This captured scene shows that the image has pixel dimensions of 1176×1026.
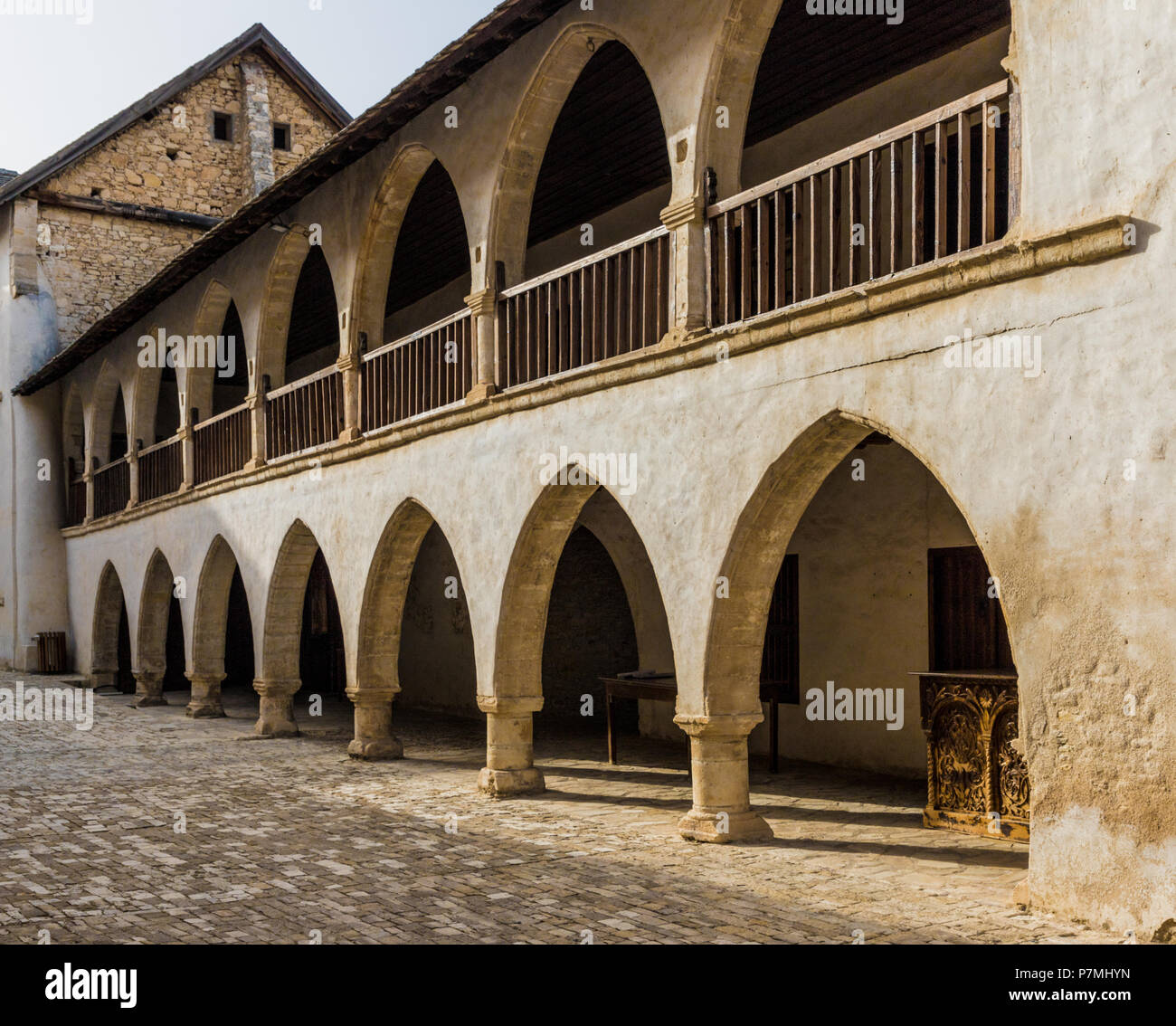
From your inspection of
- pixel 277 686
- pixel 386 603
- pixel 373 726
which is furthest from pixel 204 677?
pixel 386 603

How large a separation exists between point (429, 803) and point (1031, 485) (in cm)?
597

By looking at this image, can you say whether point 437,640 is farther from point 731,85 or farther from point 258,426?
point 731,85

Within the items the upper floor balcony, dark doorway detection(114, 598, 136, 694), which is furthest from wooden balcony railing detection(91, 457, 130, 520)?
the upper floor balcony

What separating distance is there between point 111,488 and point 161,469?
2993 mm

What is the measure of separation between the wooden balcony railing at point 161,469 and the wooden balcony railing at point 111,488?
1.85 ft

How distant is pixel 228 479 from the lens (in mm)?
16906

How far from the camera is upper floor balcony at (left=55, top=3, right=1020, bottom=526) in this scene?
317 inches

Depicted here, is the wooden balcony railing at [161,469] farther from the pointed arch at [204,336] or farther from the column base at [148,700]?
the column base at [148,700]

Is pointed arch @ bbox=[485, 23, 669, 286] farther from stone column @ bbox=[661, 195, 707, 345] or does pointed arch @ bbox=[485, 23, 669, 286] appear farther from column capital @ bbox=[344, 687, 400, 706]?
column capital @ bbox=[344, 687, 400, 706]

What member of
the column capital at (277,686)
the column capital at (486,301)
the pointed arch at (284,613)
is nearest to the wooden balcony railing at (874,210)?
the column capital at (486,301)

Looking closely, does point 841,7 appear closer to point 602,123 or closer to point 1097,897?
point 602,123

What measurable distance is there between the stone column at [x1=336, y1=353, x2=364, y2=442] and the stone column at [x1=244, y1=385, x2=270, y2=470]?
265cm

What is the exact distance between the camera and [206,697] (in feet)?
60.0
